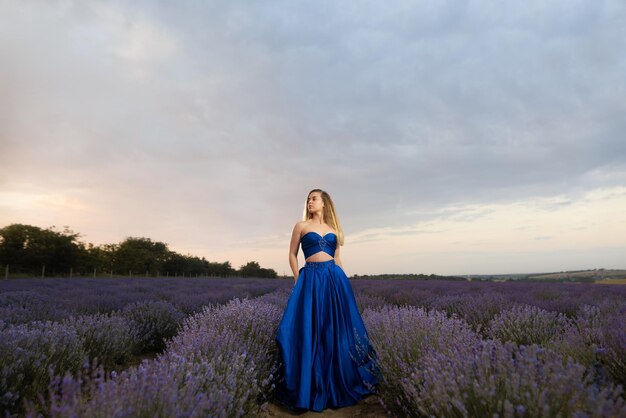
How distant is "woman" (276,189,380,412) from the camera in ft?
9.68

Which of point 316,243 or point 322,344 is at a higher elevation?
point 316,243

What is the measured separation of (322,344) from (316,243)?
0.89 meters

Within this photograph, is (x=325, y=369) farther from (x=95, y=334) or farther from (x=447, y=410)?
(x=95, y=334)

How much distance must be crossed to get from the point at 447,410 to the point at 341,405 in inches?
57.6

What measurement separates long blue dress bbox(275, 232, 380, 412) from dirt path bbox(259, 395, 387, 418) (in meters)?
0.04

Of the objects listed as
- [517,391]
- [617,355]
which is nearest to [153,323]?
[517,391]

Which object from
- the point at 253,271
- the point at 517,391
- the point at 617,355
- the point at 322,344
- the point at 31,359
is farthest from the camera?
the point at 253,271

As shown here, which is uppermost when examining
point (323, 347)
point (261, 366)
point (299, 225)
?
point (299, 225)

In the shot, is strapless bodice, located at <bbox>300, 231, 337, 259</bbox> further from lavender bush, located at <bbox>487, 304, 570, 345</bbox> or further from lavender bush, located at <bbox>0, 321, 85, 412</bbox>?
lavender bush, located at <bbox>0, 321, 85, 412</bbox>

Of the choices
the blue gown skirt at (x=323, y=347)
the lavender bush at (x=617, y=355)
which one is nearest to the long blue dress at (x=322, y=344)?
the blue gown skirt at (x=323, y=347)

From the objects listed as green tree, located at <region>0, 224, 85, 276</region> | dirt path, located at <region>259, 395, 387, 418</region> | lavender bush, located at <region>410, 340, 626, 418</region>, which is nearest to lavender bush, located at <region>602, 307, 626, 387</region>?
lavender bush, located at <region>410, 340, 626, 418</region>

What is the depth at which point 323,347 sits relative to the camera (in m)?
3.16

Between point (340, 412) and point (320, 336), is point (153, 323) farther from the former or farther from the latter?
point (340, 412)

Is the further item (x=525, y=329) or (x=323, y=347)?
(x=525, y=329)
